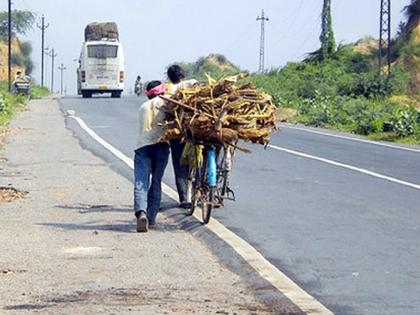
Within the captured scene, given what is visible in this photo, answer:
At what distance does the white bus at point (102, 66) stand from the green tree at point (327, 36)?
48.3ft

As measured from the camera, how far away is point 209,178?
1229cm

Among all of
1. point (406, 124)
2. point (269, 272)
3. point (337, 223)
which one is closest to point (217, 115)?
point (337, 223)

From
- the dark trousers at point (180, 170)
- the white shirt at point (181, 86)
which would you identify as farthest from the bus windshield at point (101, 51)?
the white shirt at point (181, 86)

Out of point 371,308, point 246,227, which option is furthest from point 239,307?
point 246,227

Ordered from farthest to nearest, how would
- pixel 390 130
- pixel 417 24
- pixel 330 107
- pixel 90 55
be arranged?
pixel 417 24, pixel 90 55, pixel 330 107, pixel 390 130

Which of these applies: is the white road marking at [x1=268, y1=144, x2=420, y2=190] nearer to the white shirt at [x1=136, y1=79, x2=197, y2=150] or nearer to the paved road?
the paved road

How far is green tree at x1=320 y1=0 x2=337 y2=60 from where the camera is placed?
71438 millimetres

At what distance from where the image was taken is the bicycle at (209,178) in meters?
12.2

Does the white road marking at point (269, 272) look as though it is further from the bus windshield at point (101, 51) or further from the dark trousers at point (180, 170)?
the bus windshield at point (101, 51)

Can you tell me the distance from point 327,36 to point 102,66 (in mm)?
16552

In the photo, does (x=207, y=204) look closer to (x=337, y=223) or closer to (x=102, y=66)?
(x=337, y=223)

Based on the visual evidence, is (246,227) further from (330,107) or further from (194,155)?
(330,107)

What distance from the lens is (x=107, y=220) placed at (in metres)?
12.6

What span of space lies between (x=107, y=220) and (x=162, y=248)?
6.68ft
